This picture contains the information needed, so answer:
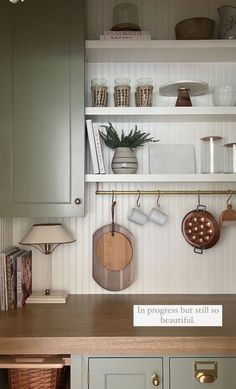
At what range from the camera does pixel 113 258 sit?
83.1 inches

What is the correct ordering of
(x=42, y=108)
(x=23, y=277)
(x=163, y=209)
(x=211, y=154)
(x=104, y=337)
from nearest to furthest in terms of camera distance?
(x=104, y=337) < (x=42, y=108) < (x=23, y=277) < (x=211, y=154) < (x=163, y=209)

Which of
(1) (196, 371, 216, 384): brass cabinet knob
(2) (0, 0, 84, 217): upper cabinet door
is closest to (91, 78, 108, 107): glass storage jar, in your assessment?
(2) (0, 0, 84, 217): upper cabinet door

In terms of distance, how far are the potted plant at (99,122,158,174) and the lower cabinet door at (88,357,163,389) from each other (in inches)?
35.8

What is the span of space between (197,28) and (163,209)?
3.16 ft

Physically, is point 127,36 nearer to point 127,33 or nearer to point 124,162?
point 127,33

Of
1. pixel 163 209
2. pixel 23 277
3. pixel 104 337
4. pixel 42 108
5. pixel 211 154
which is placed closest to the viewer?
pixel 104 337

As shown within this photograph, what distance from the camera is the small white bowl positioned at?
78.6 inches

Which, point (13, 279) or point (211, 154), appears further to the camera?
point (211, 154)

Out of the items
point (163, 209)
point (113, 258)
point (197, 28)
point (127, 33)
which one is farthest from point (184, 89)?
point (113, 258)

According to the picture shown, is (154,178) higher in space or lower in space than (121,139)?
lower

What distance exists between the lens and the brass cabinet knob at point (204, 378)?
1498 millimetres

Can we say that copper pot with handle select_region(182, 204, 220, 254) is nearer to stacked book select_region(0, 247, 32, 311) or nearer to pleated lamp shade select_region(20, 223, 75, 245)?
pleated lamp shade select_region(20, 223, 75, 245)

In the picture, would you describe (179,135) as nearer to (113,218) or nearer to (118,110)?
(118,110)

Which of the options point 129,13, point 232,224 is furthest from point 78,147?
point 232,224
